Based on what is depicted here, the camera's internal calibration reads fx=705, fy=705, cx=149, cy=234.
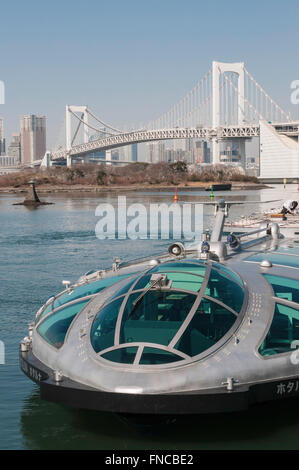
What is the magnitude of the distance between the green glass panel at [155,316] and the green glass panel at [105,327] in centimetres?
15

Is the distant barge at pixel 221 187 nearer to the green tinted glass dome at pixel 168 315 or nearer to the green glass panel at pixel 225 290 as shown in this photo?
the green glass panel at pixel 225 290

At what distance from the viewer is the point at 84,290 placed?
10250 millimetres

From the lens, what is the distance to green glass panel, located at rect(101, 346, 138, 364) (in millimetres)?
Answer: 8048

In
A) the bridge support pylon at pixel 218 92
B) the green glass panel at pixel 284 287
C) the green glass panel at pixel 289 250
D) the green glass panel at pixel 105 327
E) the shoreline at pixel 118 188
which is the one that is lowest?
the green glass panel at pixel 105 327

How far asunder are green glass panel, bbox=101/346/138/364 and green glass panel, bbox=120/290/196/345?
15 centimetres

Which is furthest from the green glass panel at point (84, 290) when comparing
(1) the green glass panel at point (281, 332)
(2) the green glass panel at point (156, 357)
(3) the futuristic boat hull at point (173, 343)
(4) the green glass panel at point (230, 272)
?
(1) the green glass panel at point (281, 332)

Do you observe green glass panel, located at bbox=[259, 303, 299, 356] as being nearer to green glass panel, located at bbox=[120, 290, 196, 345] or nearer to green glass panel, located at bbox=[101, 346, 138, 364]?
green glass panel, located at bbox=[120, 290, 196, 345]

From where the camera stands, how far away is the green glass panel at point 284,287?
9398 mm

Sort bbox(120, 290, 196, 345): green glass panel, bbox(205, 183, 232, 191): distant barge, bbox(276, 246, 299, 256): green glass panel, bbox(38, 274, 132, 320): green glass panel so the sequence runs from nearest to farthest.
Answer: bbox(120, 290, 196, 345): green glass panel, bbox(38, 274, 132, 320): green glass panel, bbox(276, 246, 299, 256): green glass panel, bbox(205, 183, 232, 191): distant barge

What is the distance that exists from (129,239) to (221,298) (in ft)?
90.3

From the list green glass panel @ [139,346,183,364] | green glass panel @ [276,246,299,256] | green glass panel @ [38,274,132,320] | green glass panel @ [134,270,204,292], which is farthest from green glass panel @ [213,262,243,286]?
green glass panel @ [276,246,299,256]

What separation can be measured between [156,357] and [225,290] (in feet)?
5.13

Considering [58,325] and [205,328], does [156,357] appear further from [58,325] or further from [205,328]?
[58,325]

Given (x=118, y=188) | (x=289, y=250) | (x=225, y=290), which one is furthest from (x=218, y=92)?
(x=225, y=290)
